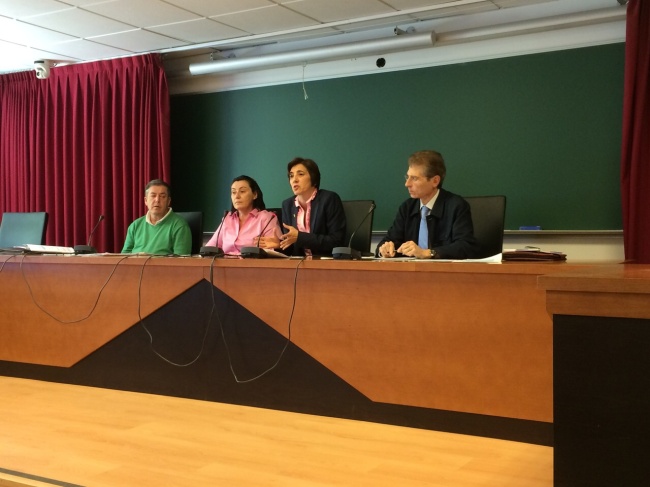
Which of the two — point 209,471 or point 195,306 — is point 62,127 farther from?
point 209,471

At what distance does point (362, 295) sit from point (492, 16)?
2.45 meters

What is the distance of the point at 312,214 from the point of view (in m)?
3.40

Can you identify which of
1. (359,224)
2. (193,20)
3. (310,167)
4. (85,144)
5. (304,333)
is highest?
(193,20)

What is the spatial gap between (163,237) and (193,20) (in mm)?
1417

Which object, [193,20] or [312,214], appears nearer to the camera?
[312,214]

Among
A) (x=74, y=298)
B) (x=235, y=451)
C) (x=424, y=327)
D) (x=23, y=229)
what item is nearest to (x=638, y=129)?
(x=424, y=327)

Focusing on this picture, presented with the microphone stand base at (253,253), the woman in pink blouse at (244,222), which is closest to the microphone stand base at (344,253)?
the microphone stand base at (253,253)

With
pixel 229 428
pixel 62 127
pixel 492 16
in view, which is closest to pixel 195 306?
pixel 229 428

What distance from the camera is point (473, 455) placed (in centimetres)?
196

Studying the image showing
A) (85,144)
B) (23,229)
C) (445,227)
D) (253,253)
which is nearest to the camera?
(253,253)

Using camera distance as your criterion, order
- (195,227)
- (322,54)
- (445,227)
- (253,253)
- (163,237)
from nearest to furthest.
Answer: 1. (253,253)
2. (445,227)
3. (163,237)
4. (195,227)
5. (322,54)

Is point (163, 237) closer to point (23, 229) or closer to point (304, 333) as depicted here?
point (23, 229)

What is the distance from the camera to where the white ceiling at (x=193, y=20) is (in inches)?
154

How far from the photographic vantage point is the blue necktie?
9.85ft
